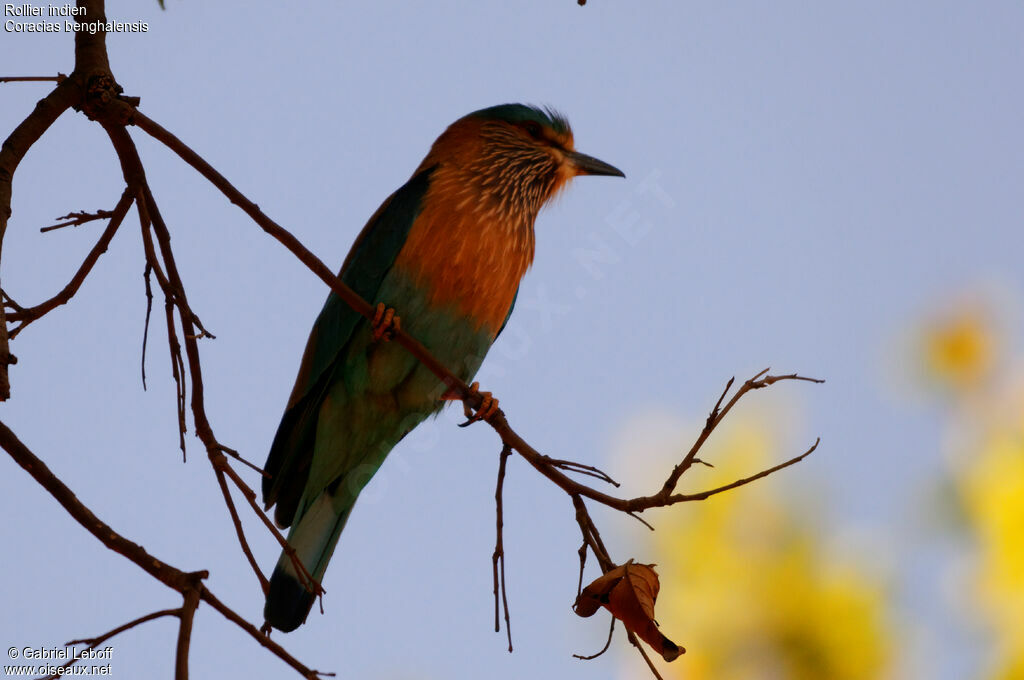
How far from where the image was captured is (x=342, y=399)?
327cm

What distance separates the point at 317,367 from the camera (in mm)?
3283

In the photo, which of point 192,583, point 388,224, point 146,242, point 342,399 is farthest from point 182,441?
point 388,224

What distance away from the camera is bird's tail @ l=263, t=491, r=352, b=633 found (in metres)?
2.95

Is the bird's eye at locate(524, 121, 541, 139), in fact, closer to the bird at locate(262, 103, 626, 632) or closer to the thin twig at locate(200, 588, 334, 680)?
the bird at locate(262, 103, 626, 632)

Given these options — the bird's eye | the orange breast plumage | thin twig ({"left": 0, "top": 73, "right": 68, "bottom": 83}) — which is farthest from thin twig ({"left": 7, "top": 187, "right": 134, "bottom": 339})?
the bird's eye

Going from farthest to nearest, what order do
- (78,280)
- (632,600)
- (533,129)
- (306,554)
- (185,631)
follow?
(533,129), (306,554), (78,280), (632,600), (185,631)

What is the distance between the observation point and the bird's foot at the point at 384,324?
9.18 feet

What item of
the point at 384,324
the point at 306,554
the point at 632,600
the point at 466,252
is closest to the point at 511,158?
the point at 466,252

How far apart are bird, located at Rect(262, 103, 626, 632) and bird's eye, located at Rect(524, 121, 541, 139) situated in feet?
1.40

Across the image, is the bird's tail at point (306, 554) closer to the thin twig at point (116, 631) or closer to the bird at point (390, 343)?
the bird at point (390, 343)

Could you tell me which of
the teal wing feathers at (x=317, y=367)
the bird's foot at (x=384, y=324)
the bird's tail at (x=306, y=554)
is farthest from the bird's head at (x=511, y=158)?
the bird's tail at (x=306, y=554)

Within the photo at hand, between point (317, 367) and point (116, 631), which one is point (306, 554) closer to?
point (317, 367)

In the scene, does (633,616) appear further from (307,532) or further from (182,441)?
Result: (307,532)

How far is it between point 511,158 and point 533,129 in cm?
26
